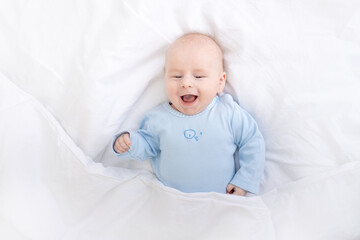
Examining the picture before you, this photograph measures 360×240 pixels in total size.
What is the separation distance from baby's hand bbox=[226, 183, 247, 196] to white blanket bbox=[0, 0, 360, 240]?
52 mm

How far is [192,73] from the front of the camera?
1.09 m

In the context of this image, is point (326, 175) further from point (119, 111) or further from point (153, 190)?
point (119, 111)

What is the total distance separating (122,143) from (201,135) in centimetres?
24

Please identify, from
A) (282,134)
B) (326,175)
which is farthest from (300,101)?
(326,175)

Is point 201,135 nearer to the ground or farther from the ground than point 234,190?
farther from the ground

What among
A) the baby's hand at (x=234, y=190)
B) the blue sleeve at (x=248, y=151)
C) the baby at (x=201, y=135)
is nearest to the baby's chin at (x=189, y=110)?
the baby at (x=201, y=135)

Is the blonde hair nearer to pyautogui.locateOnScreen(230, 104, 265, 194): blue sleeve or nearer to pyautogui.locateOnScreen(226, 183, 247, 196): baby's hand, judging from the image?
pyautogui.locateOnScreen(230, 104, 265, 194): blue sleeve

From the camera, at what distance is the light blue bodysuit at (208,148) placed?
42.8 inches

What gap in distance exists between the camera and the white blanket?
945mm

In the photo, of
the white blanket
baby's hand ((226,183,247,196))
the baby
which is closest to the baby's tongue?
the baby

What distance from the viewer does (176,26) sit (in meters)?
1.13

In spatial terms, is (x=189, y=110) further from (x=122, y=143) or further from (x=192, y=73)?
(x=122, y=143)

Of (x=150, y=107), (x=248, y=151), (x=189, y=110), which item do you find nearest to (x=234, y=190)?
(x=248, y=151)

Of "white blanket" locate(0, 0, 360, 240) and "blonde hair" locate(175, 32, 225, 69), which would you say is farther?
"blonde hair" locate(175, 32, 225, 69)
